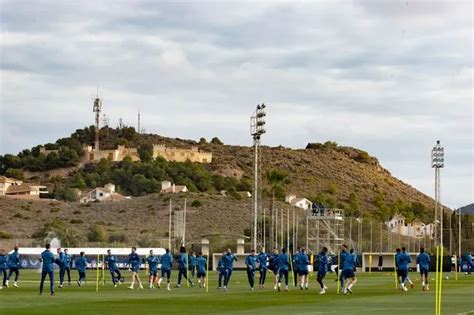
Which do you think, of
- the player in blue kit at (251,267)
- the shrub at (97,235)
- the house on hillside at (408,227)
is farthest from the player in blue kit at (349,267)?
the house on hillside at (408,227)

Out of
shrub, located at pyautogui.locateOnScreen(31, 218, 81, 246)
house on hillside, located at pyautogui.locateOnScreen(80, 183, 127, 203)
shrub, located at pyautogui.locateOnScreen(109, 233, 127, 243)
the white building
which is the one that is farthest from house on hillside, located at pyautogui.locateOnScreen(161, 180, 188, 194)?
shrub, located at pyautogui.locateOnScreen(109, 233, 127, 243)

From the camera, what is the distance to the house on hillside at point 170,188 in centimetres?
17975

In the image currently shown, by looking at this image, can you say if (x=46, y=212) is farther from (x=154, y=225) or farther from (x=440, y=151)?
(x=440, y=151)

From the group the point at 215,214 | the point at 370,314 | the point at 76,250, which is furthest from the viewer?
the point at 215,214

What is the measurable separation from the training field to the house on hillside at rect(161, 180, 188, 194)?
12861cm

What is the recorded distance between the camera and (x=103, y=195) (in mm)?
181750

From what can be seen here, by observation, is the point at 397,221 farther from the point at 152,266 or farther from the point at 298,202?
the point at 152,266

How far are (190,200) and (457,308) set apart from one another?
126075mm

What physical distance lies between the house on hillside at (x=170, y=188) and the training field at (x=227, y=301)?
12861 centimetres

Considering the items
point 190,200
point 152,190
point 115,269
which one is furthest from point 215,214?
point 115,269

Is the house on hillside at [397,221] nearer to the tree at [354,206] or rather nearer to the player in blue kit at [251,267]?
the tree at [354,206]

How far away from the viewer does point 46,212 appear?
16288 centimetres

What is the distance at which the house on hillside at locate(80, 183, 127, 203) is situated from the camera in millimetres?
178125

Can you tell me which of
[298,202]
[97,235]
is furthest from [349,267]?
[298,202]
